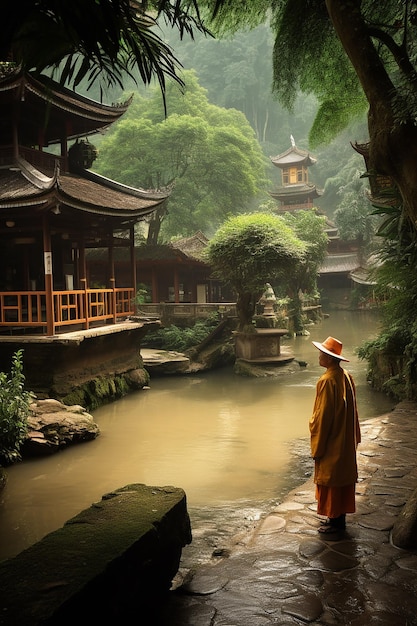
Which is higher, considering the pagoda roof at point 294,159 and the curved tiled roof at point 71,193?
the pagoda roof at point 294,159

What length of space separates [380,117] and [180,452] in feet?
20.1

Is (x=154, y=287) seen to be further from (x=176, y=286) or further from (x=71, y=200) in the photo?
(x=71, y=200)

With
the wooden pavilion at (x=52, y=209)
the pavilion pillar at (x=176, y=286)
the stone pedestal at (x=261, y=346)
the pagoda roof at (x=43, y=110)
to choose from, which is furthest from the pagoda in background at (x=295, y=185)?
the pagoda roof at (x=43, y=110)

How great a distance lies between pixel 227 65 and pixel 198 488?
6199 centimetres

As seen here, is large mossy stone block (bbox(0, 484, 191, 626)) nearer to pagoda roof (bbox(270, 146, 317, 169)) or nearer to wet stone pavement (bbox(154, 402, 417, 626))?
wet stone pavement (bbox(154, 402, 417, 626))

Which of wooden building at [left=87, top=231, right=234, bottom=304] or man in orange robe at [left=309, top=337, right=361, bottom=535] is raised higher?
wooden building at [left=87, top=231, right=234, bottom=304]

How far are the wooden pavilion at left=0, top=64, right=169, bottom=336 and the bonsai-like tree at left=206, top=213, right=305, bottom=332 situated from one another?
2558 millimetres

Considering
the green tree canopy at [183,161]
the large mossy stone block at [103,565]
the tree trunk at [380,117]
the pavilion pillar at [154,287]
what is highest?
the green tree canopy at [183,161]

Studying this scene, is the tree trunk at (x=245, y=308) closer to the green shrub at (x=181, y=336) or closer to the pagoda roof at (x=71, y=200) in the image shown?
the green shrub at (x=181, y=336)

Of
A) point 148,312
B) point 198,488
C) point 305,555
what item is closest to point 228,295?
point 148,312

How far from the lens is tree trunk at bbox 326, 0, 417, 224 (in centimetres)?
357

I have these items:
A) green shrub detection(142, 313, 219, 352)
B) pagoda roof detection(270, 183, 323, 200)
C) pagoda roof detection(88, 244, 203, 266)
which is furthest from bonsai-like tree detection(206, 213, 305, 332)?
pagoda roof detection(270, 183, 323, 200)

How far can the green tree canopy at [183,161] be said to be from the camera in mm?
28172

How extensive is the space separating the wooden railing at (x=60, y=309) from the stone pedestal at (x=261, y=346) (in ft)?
13.2
